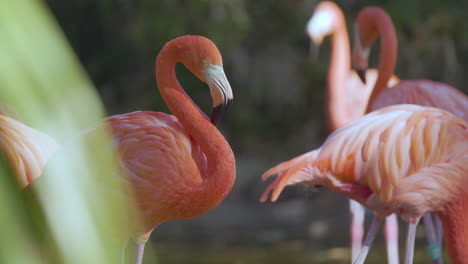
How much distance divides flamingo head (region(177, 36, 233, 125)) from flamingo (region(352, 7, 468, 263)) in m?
1.23

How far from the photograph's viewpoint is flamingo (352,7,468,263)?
2.80 metres

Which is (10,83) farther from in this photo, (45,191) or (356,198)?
(356,198)

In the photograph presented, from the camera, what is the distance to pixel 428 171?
7.05 ft

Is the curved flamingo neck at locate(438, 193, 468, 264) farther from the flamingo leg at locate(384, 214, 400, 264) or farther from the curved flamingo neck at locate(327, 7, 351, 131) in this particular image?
the curved flamingo neck at locate(327, 7, 351, 131)

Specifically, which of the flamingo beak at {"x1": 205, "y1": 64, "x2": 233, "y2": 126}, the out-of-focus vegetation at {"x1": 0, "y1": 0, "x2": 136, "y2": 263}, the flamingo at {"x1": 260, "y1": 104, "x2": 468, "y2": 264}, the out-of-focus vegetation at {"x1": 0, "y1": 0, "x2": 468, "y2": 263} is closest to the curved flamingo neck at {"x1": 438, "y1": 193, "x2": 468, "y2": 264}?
the flamingo at {"x1": 260, "y1": 104, "x2": 468, "y2": 264}

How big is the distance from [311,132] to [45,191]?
20.3ft

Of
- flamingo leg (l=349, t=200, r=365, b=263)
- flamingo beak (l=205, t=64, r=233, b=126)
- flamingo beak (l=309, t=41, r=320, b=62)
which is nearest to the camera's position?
flamingo beak (l=205, t=64, r=233, b=126)

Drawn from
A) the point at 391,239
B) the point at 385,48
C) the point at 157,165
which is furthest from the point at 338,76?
the point at 157,165

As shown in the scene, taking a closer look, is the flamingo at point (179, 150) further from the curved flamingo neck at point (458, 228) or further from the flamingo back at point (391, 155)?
the curved flamingo neck at point (458, 228)

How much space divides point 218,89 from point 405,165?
716mm

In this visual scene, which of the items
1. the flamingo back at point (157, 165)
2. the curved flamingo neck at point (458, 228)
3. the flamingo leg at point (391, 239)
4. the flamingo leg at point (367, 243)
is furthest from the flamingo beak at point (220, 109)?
the flamingo leg at point (391, 239)

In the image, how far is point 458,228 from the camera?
2221mm

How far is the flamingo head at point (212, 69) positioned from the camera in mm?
1835

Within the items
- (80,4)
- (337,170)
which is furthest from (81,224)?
(80,4)
